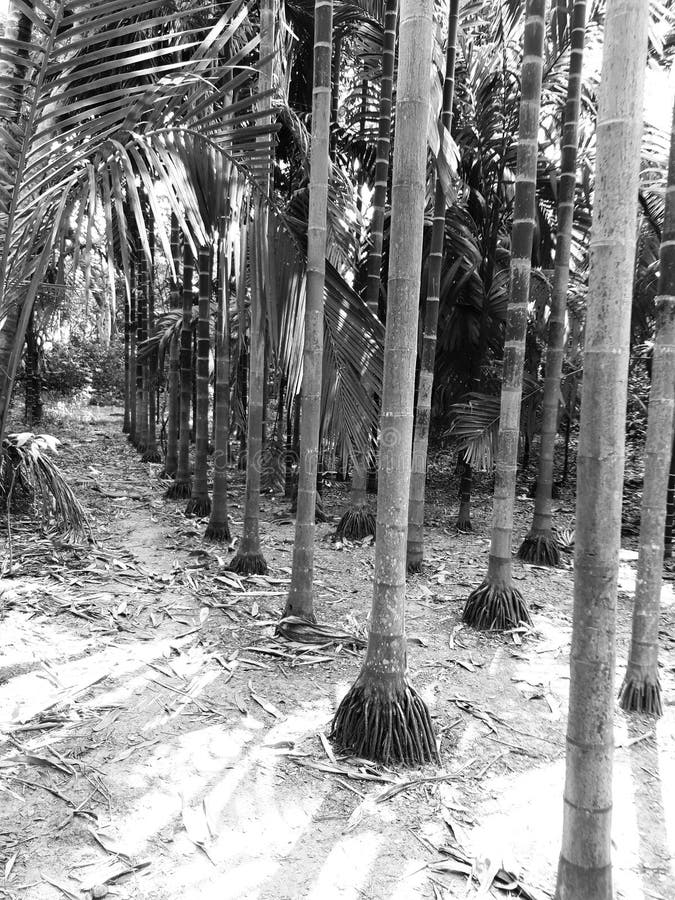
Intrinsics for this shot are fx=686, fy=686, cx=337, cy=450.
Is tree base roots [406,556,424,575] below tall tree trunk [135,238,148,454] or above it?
below

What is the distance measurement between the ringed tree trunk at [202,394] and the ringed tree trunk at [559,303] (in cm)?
361

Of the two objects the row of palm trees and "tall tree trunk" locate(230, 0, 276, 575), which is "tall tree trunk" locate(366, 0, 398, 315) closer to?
the row of palm trees

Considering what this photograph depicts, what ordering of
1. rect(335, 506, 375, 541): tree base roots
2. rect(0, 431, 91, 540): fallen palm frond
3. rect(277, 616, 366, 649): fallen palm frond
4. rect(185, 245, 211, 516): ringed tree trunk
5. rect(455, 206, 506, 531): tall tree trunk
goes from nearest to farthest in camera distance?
rect(277, 616, 366, 649): fallen palm frond, rect(0, 431, 91, 540): fallen palm frond, rect(185, 245, 211, 516): ringed tree trunk, rect(335, 506, 375, 541): tree base roots, rect(455, 206, 506, 531): tall tree trunk

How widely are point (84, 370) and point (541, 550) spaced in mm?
20681

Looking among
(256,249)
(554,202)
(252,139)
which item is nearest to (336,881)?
(256,249)

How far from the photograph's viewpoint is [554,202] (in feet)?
30.9

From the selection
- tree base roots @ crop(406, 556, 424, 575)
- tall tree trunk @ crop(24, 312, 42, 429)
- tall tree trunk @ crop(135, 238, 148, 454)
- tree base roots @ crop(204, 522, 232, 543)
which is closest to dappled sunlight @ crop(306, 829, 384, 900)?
tree base roots @ crop(406, 556, 424, 575)

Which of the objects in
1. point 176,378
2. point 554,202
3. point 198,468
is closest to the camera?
point 198,468

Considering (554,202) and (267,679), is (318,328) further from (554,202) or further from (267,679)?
(554,202)

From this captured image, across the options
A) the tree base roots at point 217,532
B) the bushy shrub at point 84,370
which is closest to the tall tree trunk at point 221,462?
the tree base roots at point 217,532

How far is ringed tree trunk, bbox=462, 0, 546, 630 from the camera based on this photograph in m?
4.97

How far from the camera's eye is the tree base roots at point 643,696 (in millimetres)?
3936

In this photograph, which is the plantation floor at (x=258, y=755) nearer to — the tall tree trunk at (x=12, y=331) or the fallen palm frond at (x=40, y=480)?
the fallen palm frond at (x=40, y=480)

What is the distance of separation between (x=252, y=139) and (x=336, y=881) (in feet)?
10.8
